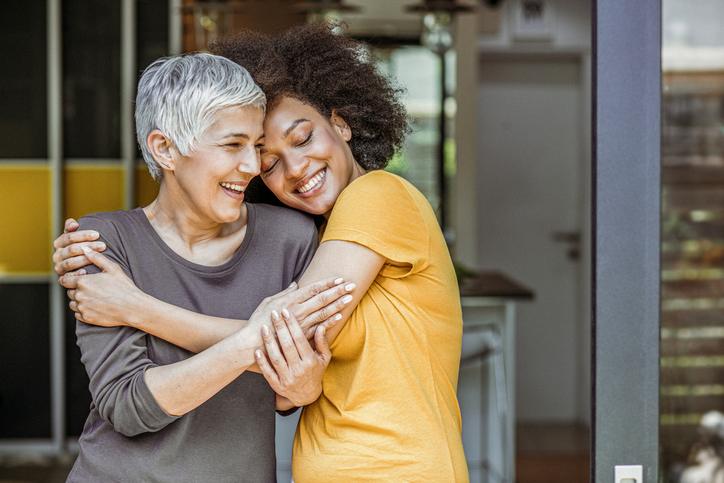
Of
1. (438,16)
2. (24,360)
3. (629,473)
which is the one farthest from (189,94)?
(24,360)

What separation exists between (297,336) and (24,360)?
131 inches

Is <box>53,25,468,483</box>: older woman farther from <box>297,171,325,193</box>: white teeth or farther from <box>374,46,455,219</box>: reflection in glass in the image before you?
<box>374,46,455,219</box>: reflection in glass

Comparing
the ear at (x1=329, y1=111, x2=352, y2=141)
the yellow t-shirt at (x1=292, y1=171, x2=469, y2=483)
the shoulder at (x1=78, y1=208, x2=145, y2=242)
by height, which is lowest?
the yellow t-shirt at (x1=292, y1=171, x2=469, y2=483)

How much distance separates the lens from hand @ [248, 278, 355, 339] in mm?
1115

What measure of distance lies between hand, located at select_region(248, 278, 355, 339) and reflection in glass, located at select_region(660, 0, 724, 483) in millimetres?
2440

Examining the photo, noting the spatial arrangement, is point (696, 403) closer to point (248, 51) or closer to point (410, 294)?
point (410, 294)

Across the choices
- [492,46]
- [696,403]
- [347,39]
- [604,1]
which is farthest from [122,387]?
[492,46]

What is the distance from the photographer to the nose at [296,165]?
4.18 feet

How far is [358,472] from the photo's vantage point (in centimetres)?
117

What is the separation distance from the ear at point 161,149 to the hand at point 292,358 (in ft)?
1.06

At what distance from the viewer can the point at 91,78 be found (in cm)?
383

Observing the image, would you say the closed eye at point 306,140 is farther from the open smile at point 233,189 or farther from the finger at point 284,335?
the finger at point 284,335

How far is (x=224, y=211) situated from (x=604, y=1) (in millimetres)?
684

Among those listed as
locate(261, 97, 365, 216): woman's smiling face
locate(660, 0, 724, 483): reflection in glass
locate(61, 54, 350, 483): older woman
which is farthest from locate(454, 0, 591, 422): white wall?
locate(61, 54, 350, 483): older woman
